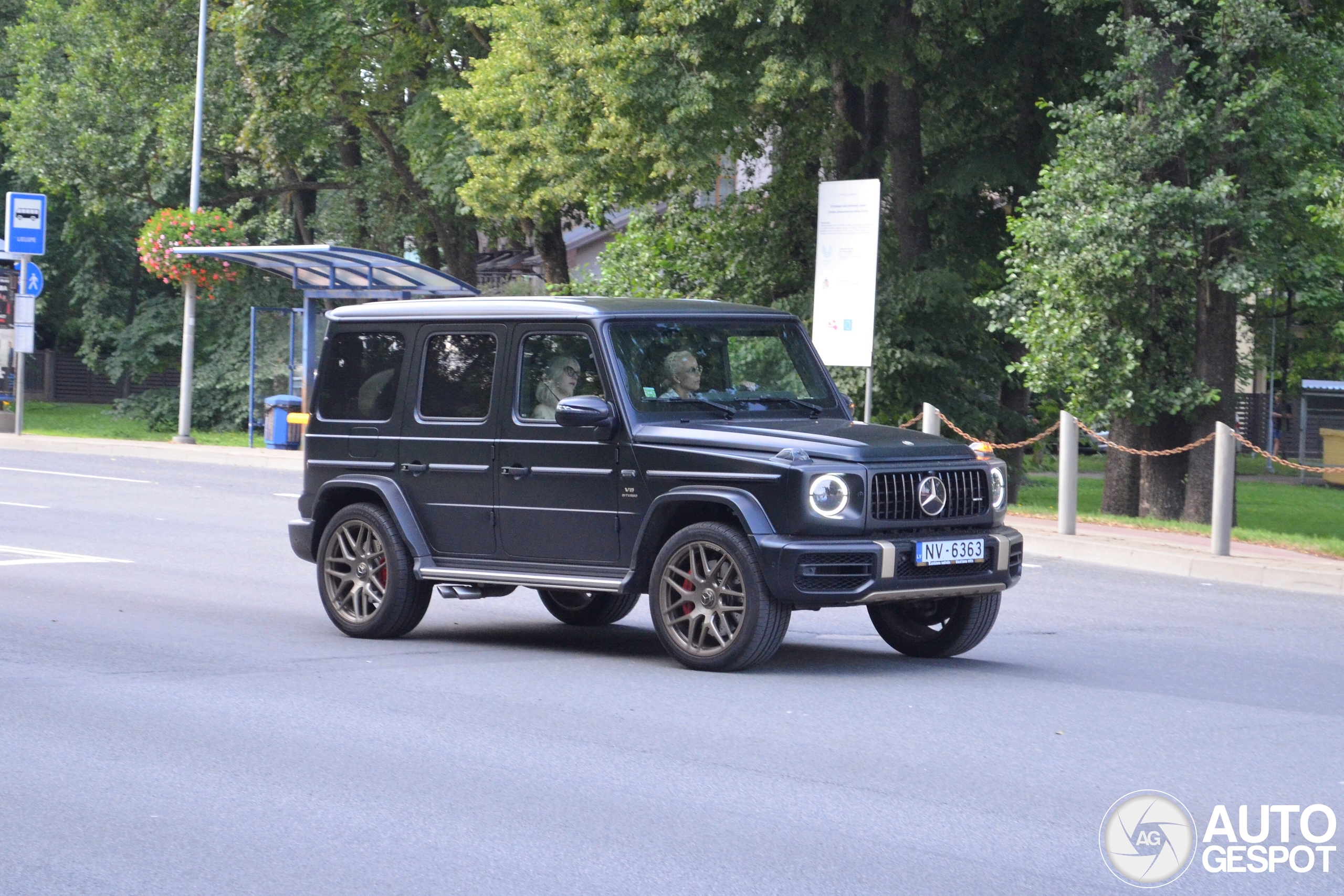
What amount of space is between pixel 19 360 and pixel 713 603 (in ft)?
97.5

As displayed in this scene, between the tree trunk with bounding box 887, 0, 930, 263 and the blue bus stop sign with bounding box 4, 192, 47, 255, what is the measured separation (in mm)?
18078

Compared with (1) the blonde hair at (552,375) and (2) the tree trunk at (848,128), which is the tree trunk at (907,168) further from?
(1) the blonde hair at (552,375)

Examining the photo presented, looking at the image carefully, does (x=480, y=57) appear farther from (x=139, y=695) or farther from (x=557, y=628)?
(x=139, y=695)

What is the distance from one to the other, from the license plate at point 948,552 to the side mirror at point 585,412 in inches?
68.8

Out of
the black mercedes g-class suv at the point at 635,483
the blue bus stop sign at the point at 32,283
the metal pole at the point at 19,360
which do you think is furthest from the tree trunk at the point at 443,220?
the black mercedes g-class suv at the point at 635,483

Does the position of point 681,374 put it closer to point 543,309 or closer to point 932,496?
point 543,309

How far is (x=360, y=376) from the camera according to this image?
10539 mm

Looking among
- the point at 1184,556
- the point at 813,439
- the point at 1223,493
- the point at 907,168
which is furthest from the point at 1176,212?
the point at 813,439

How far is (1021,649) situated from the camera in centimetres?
1037

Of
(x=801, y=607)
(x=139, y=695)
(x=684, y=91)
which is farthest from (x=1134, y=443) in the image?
(x=139, y=695)

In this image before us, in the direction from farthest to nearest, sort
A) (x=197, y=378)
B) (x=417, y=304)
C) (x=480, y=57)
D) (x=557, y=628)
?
(x=197, y=378) < (x=480, y=57) < (x=557, y=628) < (x=417, y=304)

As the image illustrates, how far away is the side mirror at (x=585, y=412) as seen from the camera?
29.8 feet

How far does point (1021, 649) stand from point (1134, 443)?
1269 cm

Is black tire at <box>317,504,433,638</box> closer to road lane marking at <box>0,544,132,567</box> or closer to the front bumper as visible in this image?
the front bumper
